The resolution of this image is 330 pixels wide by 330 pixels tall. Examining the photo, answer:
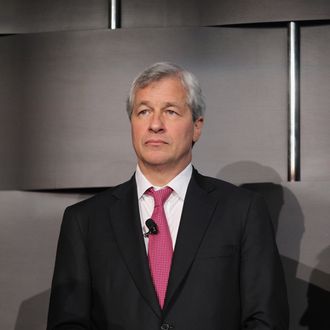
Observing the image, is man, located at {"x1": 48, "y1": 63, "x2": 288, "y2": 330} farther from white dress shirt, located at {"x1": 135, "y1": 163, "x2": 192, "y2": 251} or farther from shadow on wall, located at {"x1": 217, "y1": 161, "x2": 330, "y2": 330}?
shadow on wall, located at {"x1": 217, "y1": 161, "x2": 330, "y2": 330}

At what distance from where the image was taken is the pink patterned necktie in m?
2.12

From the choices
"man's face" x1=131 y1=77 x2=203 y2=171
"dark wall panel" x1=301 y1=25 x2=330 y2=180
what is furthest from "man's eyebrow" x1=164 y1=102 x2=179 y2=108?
"dark wall panel" x1=301 y1=25 x2=330 y2=180

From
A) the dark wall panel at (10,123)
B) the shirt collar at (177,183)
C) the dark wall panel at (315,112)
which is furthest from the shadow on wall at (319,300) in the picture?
the dark wall panel at (10,123)

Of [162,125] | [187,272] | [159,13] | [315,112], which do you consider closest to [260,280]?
[187,272]

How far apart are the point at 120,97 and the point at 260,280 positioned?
1062 millimetres

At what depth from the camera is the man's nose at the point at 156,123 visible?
7.26 feet

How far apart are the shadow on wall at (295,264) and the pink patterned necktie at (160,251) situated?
664mm

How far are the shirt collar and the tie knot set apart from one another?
1cm

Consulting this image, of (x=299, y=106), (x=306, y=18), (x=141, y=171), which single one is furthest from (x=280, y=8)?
(x=141, y=171)

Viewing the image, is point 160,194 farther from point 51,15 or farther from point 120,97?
point 51,15

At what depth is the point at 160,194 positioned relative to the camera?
7.32 feet

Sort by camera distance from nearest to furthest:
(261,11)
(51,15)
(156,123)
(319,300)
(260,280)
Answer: (260,280)
(156,123)
(319,300)
(261,11)
(51,15)

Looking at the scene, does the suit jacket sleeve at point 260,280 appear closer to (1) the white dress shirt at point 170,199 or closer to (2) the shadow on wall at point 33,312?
(1) the white dress shirt at point 170,199

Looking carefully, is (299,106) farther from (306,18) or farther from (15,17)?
(15,17)
